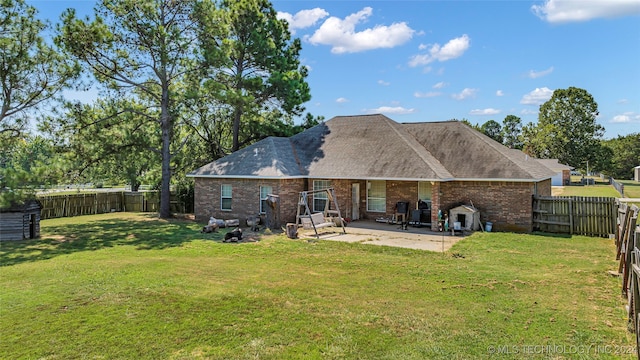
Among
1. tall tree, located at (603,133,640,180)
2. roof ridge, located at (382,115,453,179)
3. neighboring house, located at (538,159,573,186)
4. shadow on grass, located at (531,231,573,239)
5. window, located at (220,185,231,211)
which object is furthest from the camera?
tall tree, located at (603,133,640,180)

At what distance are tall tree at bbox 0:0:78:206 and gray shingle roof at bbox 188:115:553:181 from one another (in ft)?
26.1

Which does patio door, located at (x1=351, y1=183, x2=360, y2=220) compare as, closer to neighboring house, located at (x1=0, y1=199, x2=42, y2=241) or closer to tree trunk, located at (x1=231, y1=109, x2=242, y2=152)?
tree trunk, located at (x1=231, y1=109, x2=242, y2=152)

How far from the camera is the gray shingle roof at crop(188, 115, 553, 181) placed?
1781 centimetres

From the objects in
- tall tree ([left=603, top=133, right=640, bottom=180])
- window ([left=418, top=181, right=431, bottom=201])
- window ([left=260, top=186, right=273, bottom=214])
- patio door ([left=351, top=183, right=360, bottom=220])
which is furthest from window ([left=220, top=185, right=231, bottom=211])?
tall tree ([left=603, top=133, right=640, bottom=180])

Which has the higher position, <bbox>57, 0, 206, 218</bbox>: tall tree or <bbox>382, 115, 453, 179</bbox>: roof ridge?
<bbox>57, 0, 206, 218</bbox>: tall tree

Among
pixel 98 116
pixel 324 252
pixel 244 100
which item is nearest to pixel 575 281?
pixel 324 252

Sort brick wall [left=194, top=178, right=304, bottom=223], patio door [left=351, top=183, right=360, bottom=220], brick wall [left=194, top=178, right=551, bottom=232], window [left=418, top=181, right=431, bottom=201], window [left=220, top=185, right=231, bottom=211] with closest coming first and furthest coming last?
brick wall [left=194, top=178, right=551, bottom=232], window [left=418, top=181, right=431, bottom=201], brick wall [left=194, top=178, right=304, bottom=223], patio door [left=351, top=183, right=360, bottom=220], window [left=220, top=185, right=231, bottom=211]

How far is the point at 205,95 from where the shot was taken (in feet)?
Answer: 74.6

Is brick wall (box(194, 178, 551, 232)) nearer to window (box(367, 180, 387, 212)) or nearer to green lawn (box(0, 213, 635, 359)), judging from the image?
window (box(367, 180, 387, 212))

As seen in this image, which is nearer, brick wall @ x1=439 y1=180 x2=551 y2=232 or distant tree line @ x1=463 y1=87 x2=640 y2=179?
brick wall @ x1=439 y1=180 x2=551 y2=232

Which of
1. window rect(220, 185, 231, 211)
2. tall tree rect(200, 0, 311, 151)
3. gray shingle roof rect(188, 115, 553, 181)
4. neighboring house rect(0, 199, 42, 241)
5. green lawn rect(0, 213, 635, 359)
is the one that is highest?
A: tall tree rect(200, 0, 311, 151)

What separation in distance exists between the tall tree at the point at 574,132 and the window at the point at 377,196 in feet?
192

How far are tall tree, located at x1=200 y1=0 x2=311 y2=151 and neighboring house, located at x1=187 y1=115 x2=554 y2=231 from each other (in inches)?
141

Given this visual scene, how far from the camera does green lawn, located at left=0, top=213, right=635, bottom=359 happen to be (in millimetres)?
5773
